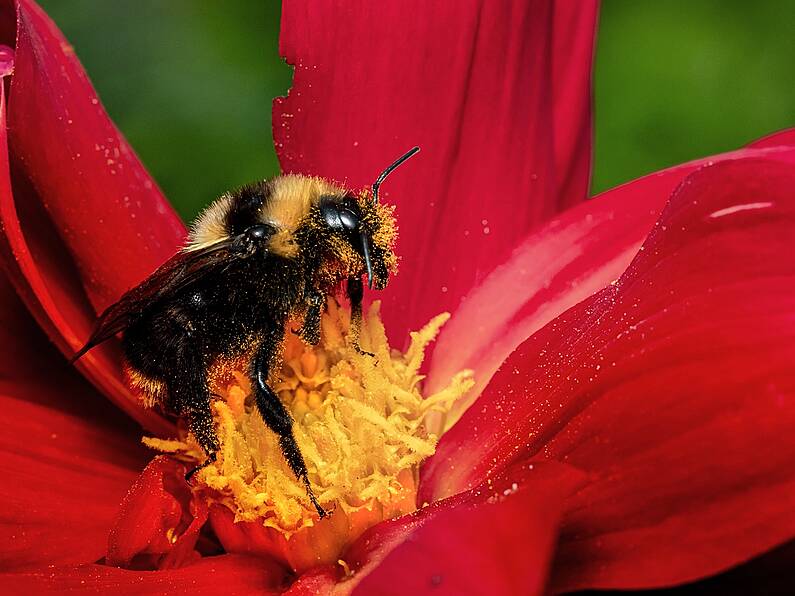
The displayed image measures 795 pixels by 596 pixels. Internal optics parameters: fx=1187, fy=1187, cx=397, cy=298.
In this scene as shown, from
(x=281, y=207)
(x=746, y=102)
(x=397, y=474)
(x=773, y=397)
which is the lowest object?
(x=746, y=102)

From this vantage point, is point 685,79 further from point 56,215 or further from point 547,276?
point 56,215

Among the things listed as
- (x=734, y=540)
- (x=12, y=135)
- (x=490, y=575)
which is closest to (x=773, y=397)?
(x=734, y=540)

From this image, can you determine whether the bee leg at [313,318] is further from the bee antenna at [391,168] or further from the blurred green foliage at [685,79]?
the blurred green foliage at [685,79]

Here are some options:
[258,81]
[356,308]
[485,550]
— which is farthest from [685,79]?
[485,550]

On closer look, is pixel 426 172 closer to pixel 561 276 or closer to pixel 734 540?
pixel 561 276

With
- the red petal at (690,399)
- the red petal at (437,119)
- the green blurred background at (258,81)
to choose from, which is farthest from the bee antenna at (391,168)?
the green blurred background at (258,81)

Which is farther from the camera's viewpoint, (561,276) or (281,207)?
(561,276)
